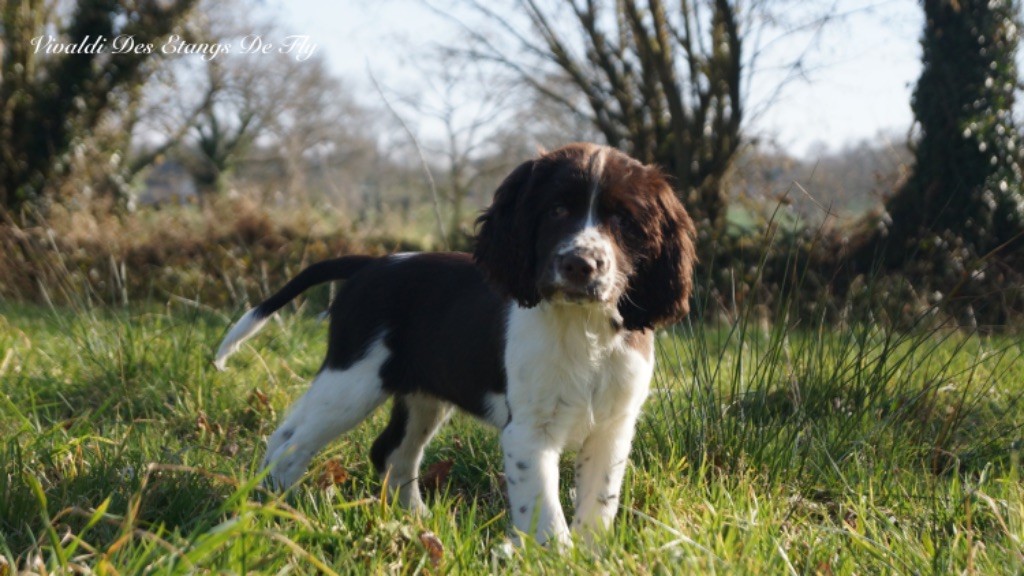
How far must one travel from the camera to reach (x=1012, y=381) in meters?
4.51

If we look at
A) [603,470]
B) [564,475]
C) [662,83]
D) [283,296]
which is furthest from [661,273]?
[662,83]

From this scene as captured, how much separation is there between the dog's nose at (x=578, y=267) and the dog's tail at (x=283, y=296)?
1.49 m

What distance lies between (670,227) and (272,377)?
257 centimetres

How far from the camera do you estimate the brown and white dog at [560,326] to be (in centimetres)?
291

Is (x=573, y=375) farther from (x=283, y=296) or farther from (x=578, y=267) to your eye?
(x=283, y=296)

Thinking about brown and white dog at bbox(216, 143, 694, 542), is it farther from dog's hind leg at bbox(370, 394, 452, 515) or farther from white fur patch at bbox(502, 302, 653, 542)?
dog's hind leg at bbox(370, 394, 452, 515)

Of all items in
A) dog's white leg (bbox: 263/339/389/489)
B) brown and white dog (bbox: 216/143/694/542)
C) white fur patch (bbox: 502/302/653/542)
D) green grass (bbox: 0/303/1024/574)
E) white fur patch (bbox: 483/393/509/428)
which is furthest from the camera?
dog's white leg (bbox: 263/339/389/489)

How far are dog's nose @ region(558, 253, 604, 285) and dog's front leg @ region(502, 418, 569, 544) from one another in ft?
1.82

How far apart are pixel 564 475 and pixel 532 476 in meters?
0.71

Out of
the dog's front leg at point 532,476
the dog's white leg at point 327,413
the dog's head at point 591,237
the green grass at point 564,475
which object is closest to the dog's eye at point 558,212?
the dog's head at point 591,237

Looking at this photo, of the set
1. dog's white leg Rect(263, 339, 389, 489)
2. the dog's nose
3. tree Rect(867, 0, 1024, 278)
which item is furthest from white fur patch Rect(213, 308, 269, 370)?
tree Rect(867, 0, 1024, 278)

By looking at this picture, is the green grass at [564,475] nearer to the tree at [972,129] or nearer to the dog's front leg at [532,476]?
the dog's front leg at [532,476]

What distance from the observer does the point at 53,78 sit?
11.6m

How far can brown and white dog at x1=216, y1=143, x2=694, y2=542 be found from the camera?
291cm
